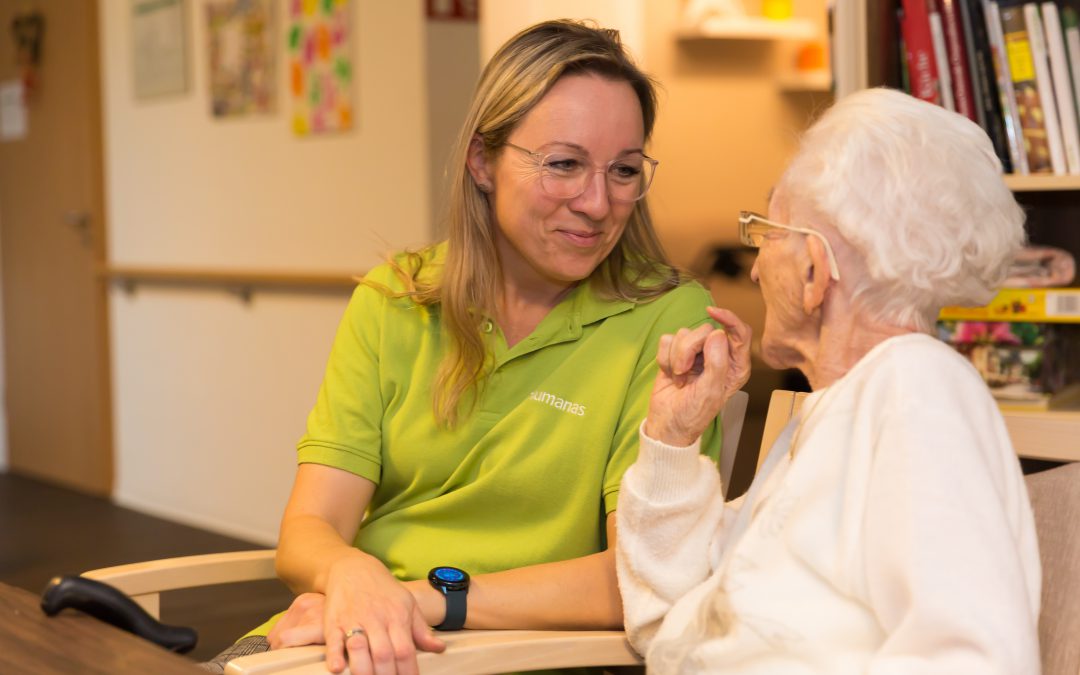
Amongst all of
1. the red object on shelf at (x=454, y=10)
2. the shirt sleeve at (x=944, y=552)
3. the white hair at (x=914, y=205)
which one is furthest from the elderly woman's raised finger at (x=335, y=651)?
the red object on shelf at (x=454, y=10)

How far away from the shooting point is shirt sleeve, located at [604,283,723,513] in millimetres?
1652

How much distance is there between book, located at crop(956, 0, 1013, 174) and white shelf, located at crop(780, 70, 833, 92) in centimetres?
263

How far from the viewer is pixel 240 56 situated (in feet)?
14.9

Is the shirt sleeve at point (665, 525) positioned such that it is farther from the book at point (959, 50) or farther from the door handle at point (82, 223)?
the door handle at point (82, 223)

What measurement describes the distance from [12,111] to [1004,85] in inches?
197

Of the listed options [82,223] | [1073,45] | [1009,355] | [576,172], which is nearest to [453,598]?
[576,172]

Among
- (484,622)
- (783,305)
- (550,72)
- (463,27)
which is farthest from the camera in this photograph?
(463,27)

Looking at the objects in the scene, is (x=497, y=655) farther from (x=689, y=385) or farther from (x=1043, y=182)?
(x=1043, y=182)

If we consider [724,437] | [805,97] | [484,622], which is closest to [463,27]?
[805,97]

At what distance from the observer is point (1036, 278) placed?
7.16 feet

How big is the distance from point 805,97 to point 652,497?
3.85m

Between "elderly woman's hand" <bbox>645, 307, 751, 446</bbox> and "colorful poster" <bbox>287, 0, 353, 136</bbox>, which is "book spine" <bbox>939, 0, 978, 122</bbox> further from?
"colorful poster" <bbox>287, 0, 353, 136</bbox>

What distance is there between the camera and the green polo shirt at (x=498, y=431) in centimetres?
169

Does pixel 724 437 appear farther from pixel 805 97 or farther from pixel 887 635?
pixel 805 97
